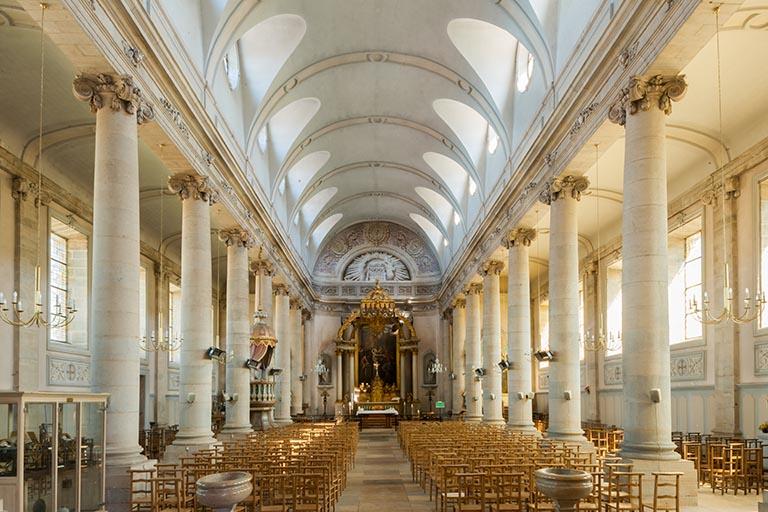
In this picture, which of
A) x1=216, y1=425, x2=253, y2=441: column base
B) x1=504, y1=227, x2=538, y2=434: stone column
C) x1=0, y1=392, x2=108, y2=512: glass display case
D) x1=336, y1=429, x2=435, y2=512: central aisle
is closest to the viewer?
x1=0, y1=392, x2=108, y2=512: glass display case

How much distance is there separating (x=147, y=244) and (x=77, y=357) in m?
9.32

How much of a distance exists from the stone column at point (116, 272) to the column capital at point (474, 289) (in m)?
22.6

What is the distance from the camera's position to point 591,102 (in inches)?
598

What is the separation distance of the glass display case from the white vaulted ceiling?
835cm

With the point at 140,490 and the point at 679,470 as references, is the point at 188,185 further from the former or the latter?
the point at 679,470

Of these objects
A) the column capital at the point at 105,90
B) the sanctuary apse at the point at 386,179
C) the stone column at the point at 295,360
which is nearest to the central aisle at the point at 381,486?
the sanctuary apse at the point at 386,179

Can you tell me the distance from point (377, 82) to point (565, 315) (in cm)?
1249

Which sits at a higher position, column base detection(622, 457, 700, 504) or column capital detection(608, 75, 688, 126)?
column capital detection(608, 75, 688, 126)

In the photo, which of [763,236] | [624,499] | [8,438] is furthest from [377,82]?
[8,438]

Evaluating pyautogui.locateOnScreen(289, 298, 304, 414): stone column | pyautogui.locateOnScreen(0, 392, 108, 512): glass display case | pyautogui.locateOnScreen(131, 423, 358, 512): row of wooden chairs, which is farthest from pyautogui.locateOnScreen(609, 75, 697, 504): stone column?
pyautogui.locateOnScreen(289, 298, 304, 414): stone column

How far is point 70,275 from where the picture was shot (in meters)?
22.7

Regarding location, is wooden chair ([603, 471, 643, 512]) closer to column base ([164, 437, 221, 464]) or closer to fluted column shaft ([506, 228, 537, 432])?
column base ([164, 437, 221, 464])

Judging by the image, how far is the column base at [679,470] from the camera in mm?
11898

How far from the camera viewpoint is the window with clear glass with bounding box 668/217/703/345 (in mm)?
23000
